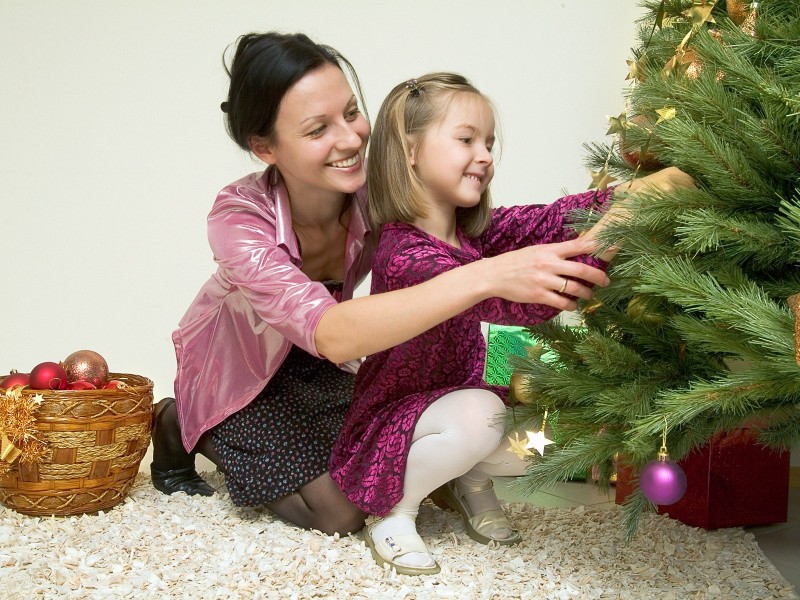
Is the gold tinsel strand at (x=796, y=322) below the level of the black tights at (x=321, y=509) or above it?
above

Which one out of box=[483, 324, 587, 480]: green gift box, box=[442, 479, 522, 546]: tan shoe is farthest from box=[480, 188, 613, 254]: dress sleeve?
box=[483, 324, 587, 480]: green gift box

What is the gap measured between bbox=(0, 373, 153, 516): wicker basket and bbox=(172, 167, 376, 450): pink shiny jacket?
0.49 feet

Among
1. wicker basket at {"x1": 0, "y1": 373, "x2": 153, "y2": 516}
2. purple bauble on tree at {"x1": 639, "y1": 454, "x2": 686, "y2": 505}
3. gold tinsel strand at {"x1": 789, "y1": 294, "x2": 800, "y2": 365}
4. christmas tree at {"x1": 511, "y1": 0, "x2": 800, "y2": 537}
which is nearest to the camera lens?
gold tinsel strand at {"x1": 789, "y1": 294, "x2": 800, "y2": 365}

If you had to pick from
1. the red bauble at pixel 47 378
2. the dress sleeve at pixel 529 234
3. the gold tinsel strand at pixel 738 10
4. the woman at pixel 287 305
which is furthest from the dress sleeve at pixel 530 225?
the red bauble at pixel 47 378

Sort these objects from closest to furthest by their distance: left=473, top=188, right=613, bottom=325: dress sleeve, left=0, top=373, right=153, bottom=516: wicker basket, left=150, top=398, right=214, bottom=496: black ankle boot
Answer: left=473, top=188, right=613, bottom=325: dress sleeve
left=0, top=373, right=153, bottom=516: wicker basket
left=150, top=398, right=214, bottom=496: black ankle boot

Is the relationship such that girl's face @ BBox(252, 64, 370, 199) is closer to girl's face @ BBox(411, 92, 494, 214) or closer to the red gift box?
girl's face @ BBox(411, 92, 494, 214)

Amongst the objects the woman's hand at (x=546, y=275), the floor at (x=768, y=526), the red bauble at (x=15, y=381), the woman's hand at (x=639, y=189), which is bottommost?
the floor at (x=768, y=526)

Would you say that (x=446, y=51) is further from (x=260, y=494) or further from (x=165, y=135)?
(x=260, y=494)

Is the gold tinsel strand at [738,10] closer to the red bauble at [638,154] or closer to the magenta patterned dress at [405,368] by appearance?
the red bauble at [638,154]

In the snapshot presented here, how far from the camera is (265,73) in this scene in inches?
65.5

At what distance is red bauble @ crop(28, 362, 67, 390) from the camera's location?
1.84m

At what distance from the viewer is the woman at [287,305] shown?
4.84 feet

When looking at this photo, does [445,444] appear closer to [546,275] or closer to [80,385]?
[546,275]

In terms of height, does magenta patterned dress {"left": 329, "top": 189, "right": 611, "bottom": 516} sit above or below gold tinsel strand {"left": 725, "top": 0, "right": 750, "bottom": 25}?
below
